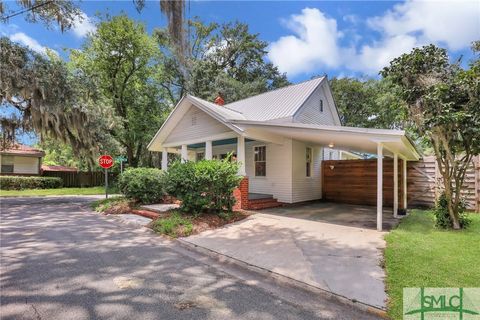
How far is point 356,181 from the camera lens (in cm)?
1240

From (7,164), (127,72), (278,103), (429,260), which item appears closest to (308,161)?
(278,103)

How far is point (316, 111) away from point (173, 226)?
9972mm

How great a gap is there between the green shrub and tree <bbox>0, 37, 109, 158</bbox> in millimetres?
8246

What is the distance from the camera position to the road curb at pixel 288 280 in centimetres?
318

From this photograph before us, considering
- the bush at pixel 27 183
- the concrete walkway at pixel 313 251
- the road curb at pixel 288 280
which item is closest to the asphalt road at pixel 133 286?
the road curb at pixel 288 280

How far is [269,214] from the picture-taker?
9328mm

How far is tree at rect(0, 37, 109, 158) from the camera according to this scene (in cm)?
1104

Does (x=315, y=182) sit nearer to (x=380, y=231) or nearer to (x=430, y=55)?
(x=380, y=231)

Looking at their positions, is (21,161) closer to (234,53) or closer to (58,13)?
(58,13)

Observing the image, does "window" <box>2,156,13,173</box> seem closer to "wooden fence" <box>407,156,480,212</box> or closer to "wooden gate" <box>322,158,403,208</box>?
"wooden gate" <box>322,158,403,208</box>

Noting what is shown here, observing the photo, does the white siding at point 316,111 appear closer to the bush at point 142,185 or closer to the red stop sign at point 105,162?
the bush at point 142,185

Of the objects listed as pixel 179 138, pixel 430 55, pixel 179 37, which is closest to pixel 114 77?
pixel 179 138

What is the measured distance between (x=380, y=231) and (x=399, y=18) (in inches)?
301

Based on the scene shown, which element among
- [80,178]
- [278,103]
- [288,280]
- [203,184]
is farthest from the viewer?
[80,178]
